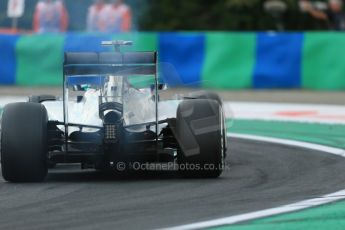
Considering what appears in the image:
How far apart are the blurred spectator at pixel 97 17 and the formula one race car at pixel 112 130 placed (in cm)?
1228

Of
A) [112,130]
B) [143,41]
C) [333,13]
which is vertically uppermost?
[333,13]

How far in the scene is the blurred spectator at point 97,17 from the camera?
71.0 ft

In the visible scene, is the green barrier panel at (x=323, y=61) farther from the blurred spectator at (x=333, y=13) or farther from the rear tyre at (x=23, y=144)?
the rear tyre at (x=23, y=144)

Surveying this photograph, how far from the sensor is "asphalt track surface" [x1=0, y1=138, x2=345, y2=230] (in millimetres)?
7094

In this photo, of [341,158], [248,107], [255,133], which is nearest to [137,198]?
[341,158]

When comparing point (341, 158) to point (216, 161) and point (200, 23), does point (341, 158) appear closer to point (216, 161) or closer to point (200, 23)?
point (216, 161)

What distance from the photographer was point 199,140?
29.7ft

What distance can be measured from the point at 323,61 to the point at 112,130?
454 inches

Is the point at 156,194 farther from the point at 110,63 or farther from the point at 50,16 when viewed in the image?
the point at 50,16

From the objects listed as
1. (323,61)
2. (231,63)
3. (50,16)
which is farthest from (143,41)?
(323,61)

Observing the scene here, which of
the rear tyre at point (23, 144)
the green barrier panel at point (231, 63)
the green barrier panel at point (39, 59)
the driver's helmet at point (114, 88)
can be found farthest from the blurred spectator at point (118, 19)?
the rear tyre at point (23, 144)

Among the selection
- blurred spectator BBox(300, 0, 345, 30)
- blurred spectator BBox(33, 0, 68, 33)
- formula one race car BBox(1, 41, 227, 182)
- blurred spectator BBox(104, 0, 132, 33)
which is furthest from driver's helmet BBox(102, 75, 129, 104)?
blurred spectator BBox(300, 0, 345, 30)

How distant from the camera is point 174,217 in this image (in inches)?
280

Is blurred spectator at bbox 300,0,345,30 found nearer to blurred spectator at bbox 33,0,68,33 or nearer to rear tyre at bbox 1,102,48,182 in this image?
blurred spectator at bbox 33,0,68,33
